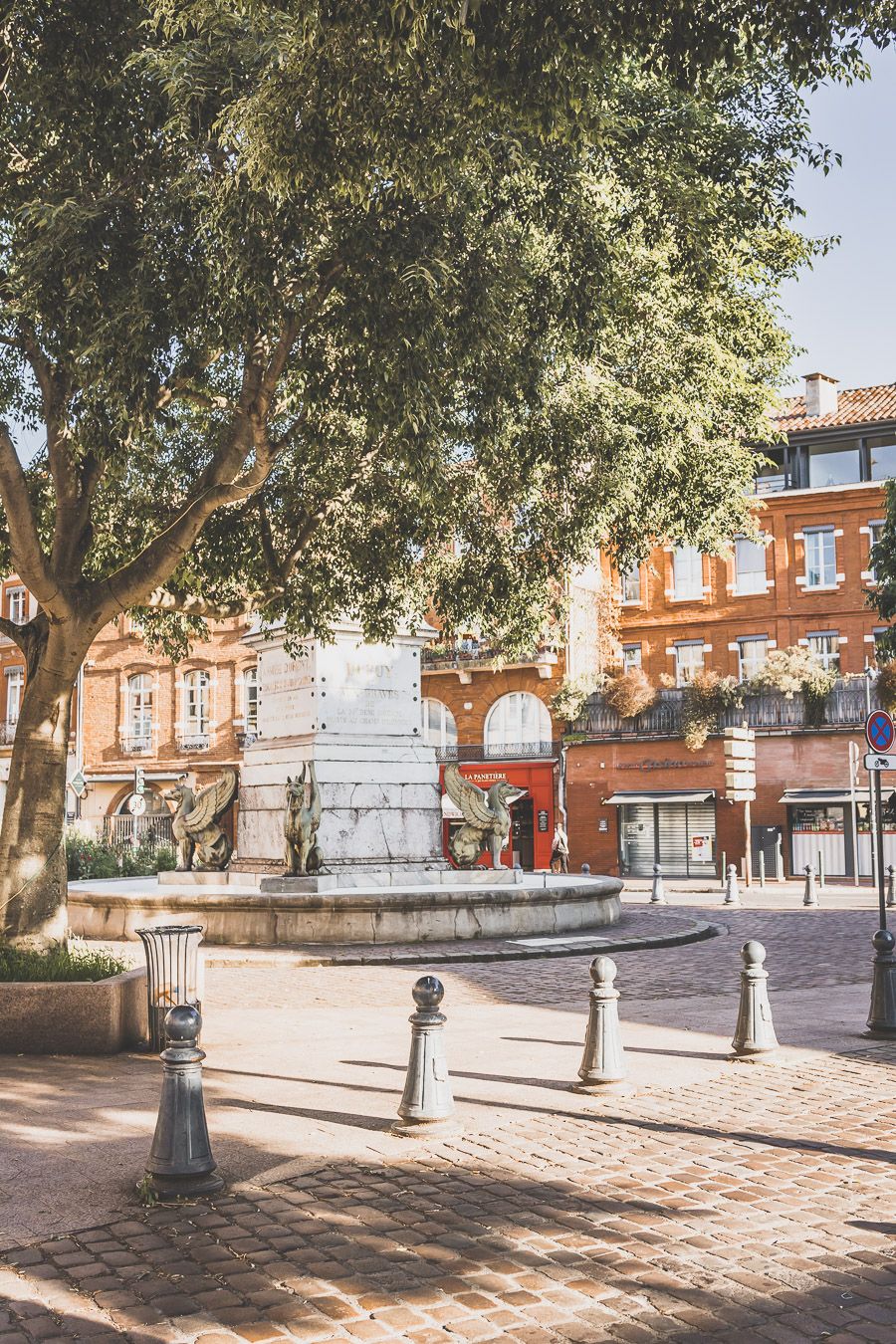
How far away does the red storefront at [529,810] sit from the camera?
4312cm

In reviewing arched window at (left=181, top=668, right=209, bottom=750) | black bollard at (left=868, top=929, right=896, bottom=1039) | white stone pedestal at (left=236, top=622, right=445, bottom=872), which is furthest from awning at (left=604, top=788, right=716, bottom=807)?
black bollard at (left=868, top=929, right=896, bottom=1039)

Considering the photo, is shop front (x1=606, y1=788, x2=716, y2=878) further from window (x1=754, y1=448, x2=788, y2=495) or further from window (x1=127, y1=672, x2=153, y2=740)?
window (x1=127, y1=672, x2=153, y2=740)

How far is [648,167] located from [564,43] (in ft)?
16.3

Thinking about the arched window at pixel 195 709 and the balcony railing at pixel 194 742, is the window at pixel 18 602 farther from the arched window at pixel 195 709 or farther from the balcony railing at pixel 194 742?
the balcony railing at pixel 194 742

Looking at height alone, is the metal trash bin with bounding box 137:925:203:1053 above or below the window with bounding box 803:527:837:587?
below

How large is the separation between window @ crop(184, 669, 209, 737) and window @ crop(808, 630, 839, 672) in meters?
22.5

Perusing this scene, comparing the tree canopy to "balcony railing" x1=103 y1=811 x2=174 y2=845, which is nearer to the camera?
the tree canopy

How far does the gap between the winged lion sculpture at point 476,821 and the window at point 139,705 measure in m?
33.8

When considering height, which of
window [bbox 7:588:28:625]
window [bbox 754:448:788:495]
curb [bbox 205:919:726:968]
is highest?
window [bbox 754:448:788:495]

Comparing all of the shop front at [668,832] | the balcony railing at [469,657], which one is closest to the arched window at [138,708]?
the balcony railing at [469,657]

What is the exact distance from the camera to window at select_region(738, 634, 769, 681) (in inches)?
1634

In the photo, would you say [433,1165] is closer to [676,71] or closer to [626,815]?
[676,71]

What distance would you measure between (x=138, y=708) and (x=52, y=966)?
42.9 meters

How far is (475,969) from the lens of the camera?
1398 cm
